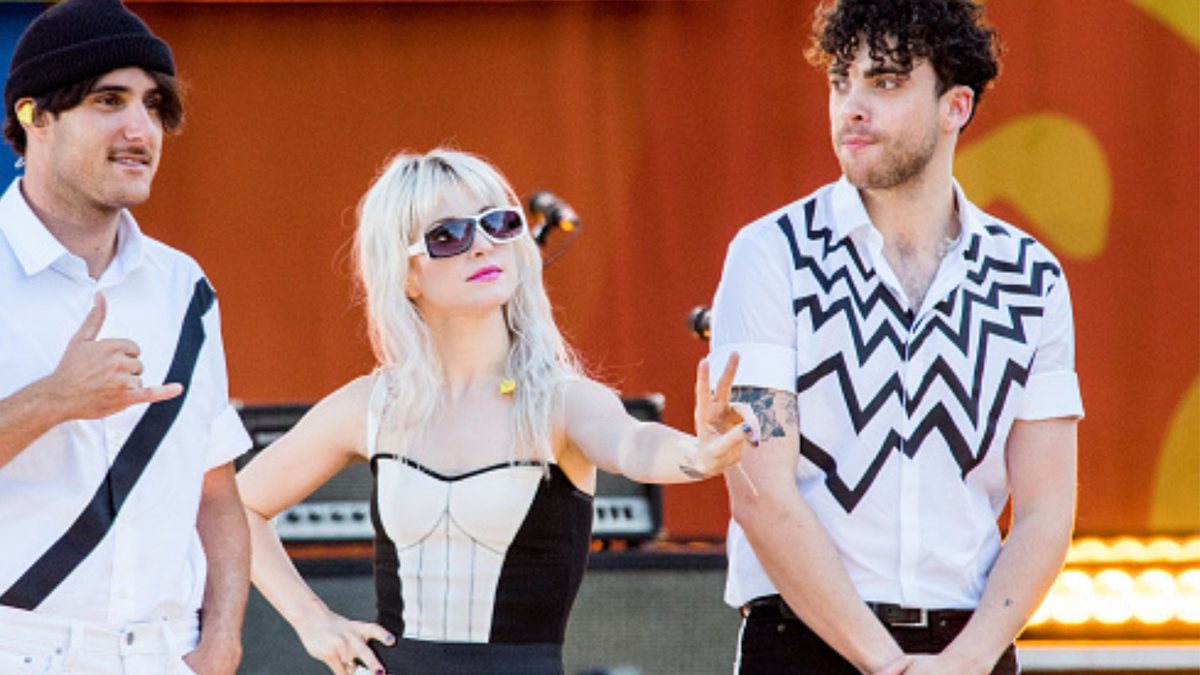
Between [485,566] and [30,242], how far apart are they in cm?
82

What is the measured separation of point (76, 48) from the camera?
2.82 meters

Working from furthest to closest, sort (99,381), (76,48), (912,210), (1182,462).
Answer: (1182,462)
(912,210)
(76,48)
(99,381)

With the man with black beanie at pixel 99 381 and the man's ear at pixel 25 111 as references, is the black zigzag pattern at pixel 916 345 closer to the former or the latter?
→ the man with black beanie at pixel 99 381

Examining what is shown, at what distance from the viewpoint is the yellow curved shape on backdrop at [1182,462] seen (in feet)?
17.9

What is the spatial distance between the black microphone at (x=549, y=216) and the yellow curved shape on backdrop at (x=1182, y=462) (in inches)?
81.0

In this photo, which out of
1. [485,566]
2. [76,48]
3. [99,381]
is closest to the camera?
[99,381]

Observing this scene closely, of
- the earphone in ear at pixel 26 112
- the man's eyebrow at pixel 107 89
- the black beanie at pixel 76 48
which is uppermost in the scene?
the black beanie at pixel 76 48

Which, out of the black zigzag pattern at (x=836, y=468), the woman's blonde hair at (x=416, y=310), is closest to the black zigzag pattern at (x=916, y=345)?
the black zigzag pattern at (x=836, y=468)

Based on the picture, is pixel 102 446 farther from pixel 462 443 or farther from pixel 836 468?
pixel 836 468

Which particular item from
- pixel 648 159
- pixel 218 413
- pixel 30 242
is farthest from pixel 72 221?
pixel 648 159

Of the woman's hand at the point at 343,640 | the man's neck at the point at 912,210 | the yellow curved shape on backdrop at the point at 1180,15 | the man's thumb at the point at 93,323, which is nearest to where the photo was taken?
the man's thumb at the point at 93,323

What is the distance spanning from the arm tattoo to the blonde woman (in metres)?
0.18

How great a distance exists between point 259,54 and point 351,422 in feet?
8.41

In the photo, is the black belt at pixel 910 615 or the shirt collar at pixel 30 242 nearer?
the shirt collar at pixel 30 242
